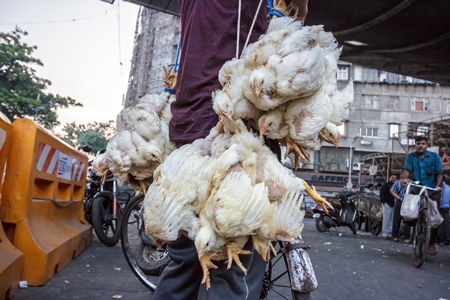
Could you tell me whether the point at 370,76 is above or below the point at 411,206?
above

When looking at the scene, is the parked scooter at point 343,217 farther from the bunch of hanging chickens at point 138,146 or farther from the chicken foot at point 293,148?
the chicken foot at point 293,148

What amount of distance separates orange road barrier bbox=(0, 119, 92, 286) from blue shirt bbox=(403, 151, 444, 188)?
5.39 m

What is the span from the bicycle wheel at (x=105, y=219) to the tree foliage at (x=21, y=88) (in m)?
22.1

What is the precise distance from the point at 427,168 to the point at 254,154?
6.40m

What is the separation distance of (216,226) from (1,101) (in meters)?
27.3

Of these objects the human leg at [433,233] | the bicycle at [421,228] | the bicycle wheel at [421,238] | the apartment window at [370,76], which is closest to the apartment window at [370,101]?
the apartment window at [370,76]

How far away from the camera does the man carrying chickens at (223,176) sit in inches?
52.2

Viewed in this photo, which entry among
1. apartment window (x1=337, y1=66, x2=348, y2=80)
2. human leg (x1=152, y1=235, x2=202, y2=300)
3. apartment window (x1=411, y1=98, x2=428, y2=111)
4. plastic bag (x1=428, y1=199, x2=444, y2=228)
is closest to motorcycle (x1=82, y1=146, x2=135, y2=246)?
human leg (x1=152, y1=235, x2=202, y2=300)

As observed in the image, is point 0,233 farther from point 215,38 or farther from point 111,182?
point 111,182

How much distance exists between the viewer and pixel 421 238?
6.06 meters

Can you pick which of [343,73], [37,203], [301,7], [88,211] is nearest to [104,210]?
[88,211]

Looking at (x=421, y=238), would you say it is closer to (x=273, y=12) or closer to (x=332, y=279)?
(x=332, y=279)

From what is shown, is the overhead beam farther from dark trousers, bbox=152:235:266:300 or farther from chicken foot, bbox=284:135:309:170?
dark trousers, bbox=152:235:266:300

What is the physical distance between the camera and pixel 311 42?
57.5 inches
